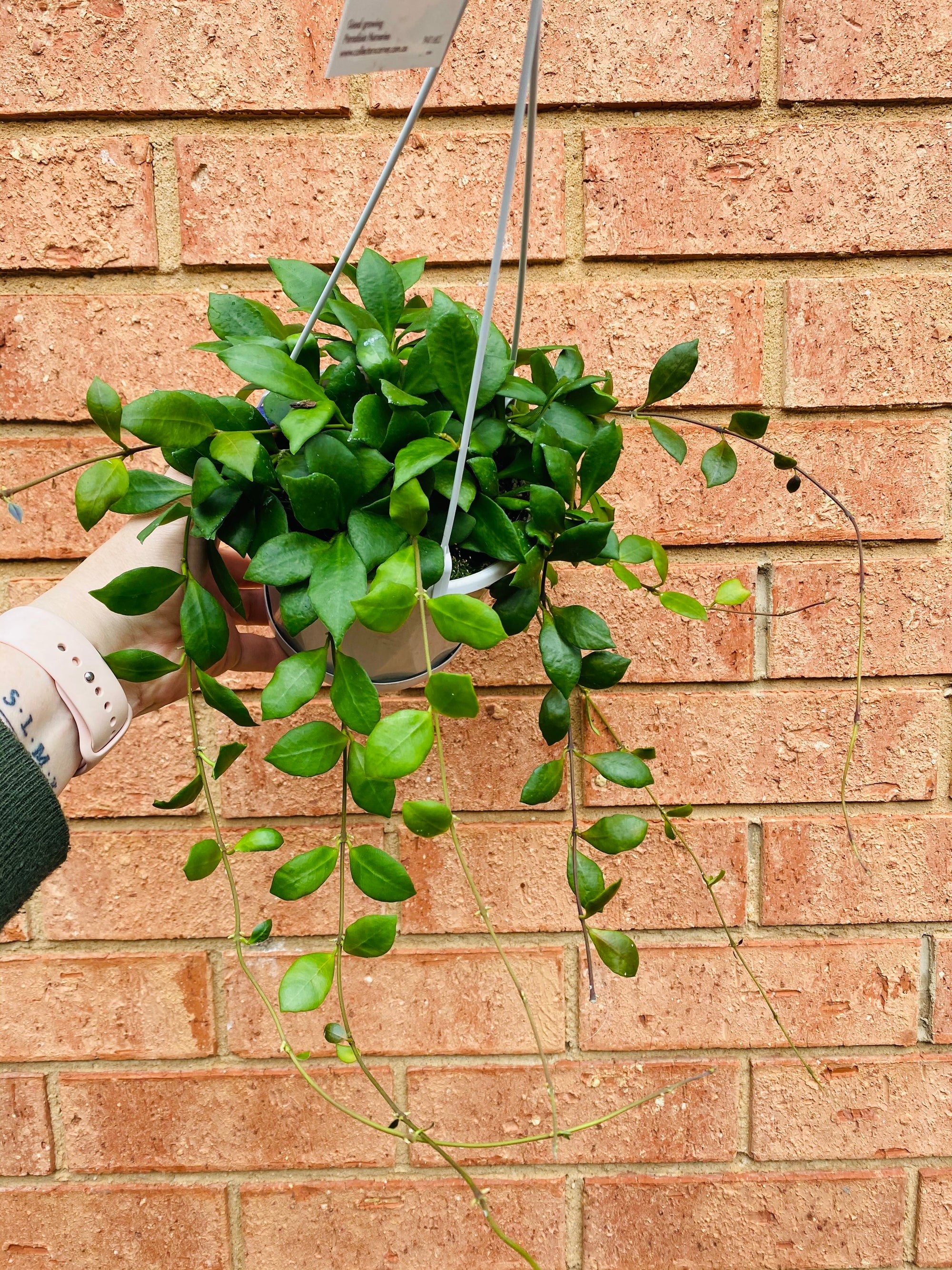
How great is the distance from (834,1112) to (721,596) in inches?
20.0

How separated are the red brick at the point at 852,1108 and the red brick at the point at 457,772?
0.33 meters

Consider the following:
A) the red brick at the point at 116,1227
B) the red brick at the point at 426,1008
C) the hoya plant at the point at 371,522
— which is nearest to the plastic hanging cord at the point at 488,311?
the hoya plant at the point at 371,522

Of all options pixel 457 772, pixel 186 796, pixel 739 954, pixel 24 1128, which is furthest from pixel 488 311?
pixel 24 1128

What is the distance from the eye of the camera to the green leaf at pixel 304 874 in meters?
0.46

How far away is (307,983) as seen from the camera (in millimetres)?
448

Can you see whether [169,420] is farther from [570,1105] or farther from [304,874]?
[570,1105]

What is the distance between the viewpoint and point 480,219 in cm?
68

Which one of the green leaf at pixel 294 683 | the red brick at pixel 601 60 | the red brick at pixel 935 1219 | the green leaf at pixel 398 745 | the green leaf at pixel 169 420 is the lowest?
the red brick at pixel 935 1219

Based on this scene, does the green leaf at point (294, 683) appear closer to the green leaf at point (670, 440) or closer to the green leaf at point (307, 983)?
the green leaf at point (307, 983)

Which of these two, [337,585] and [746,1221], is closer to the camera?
[337,585]

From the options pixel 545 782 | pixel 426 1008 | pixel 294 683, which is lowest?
pixel 426 1008

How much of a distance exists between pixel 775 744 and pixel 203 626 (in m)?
0.49

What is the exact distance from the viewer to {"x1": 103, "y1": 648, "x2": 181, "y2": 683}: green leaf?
1.54 ft

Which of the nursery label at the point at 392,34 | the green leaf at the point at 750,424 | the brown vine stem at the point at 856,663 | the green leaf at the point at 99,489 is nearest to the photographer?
the nursery label at the point at 392,34
